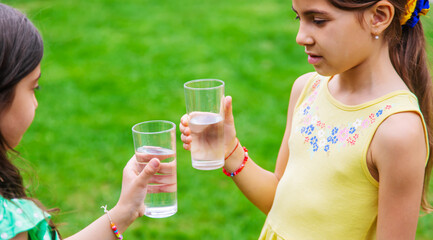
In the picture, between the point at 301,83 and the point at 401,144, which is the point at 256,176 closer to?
the point at 301,83

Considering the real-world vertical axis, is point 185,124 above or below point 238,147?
above

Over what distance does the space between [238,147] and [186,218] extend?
7.48ft

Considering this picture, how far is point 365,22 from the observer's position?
2434 millimetres

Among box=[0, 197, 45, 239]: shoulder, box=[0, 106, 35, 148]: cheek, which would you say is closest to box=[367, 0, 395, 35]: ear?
box=[0, 106, 35, 148]: cheek

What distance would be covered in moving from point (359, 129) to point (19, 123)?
1.40m

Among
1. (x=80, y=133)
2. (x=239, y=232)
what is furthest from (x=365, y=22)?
(x=80, y=133)

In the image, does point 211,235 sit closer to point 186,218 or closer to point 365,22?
point 186,218

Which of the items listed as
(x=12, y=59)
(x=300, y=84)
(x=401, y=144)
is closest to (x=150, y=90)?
(x=300, y=84)

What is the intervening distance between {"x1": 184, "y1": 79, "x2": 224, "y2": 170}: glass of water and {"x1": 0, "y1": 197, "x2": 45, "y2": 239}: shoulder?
751mm

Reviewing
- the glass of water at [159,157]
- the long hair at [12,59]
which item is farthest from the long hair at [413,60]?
the long hair at [12,59]

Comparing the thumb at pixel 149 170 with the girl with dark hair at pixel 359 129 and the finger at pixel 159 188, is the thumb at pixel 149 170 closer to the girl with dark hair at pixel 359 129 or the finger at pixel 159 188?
the finger at pixel 159 188

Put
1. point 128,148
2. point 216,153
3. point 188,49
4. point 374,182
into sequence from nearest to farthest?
1. point 374,182
2. point 216,153
3. point 128,148
4. point 188,49

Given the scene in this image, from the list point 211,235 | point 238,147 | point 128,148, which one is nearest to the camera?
point 238,147

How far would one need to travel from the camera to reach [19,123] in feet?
7.72
